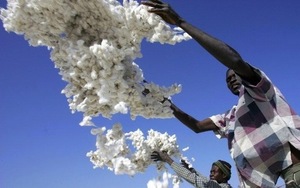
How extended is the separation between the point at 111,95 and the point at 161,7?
0.80 meters

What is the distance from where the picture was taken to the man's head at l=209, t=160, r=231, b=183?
6.38 meters

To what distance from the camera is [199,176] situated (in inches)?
214

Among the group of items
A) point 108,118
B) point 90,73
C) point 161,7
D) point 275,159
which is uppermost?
point 161,7

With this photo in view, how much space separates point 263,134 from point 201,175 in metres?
2.52

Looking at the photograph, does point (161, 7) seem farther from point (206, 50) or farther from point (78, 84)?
point (78, 84)

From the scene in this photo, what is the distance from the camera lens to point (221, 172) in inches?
252

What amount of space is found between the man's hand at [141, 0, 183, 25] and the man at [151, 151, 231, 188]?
1813mm

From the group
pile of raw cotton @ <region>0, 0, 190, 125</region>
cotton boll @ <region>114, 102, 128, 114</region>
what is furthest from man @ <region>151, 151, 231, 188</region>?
cotton boll @ <region>114, 102, 128, 114</region>

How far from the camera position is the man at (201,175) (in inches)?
174

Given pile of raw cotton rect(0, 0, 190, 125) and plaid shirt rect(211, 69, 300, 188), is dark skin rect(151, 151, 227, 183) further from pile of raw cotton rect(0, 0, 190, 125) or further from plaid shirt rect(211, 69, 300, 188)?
pile of raw cotton rect(0, 0, 190, 125)

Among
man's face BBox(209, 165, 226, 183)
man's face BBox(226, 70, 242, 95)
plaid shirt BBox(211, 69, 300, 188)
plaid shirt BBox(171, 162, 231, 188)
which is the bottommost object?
plaid shirt BBox(211, 69, 300, 188)

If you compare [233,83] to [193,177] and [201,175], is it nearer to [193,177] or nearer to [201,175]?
[193,177]

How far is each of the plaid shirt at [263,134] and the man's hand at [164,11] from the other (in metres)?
0.78

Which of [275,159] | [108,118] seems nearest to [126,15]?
[108,118]
